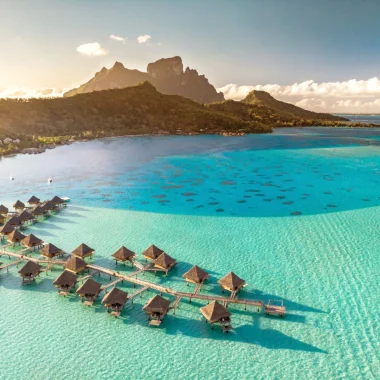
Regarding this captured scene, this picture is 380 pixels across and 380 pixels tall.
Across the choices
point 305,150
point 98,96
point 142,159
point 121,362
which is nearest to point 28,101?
point 98,96

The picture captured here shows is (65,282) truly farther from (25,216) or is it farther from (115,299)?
(25,216)

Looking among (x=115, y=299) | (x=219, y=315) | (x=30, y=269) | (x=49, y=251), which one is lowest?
(x=219, y=315)

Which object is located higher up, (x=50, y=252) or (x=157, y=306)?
(x=50, y=252)

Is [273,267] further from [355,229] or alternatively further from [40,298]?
[40,298]

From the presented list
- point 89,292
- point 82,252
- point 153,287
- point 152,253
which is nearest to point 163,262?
point 152,253

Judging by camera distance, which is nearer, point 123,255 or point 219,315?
point 219,315

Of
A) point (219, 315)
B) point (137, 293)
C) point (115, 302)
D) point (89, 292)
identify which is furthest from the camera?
point (137, 293)

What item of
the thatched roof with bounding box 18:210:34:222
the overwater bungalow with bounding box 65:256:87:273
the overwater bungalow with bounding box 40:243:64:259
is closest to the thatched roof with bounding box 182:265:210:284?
the overwater bungalow with bounding box 65:256:87:273
